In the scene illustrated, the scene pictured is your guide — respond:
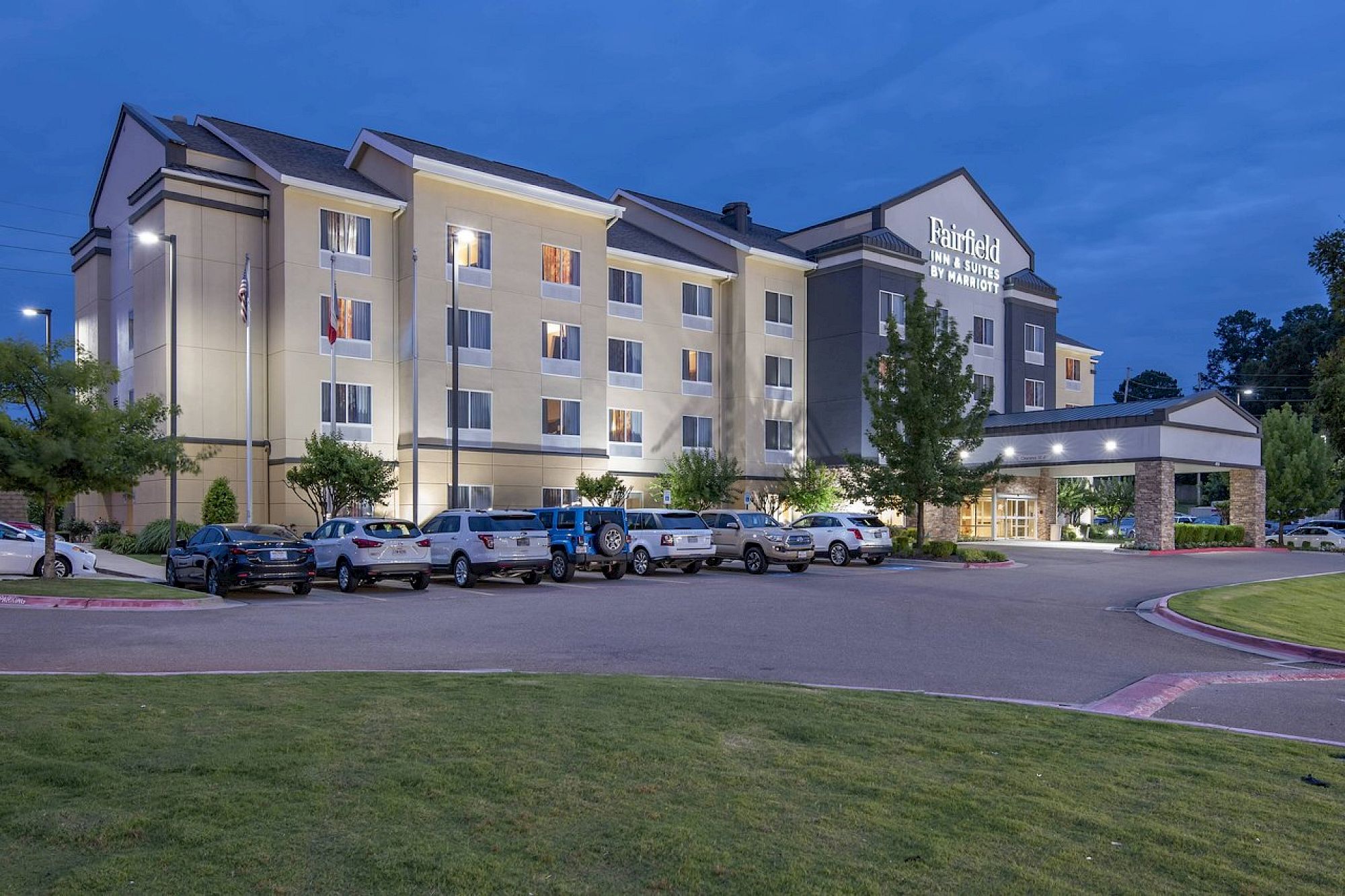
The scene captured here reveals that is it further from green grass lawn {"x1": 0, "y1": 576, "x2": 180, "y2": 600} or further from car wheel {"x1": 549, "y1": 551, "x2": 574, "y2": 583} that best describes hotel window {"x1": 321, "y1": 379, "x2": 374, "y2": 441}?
green grass lawn {"x1": 0, "y1": 576, "x2": 180, "y2": 600}

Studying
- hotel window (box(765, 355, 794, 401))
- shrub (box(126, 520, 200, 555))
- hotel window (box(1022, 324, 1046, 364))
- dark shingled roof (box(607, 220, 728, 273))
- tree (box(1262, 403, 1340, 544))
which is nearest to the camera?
shrub (box(126, 520, 200, 555))

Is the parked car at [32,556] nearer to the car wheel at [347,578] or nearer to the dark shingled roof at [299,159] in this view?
the car wheel at [347,578]

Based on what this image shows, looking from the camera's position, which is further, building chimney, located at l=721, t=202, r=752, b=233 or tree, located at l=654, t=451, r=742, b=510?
building chimney, located at l=721, t=202, r=752, b=233

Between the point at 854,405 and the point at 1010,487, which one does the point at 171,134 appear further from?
the point at 1010,487

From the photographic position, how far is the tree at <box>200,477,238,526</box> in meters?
32.9

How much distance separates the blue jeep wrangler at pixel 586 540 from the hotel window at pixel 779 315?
24144 millimetres

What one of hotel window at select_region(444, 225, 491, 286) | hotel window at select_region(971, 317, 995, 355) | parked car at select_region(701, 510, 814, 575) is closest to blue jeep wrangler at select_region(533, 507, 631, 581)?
parked car at select_region(701, 510, 814, 575)

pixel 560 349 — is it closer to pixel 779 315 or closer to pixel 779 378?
pixel 779 378

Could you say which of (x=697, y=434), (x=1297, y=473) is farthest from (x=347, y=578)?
(x=1297, y=473)

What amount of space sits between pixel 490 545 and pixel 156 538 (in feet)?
52.4

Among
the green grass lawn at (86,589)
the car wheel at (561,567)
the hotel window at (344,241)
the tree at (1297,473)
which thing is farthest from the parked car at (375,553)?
the tree at (1297,473)

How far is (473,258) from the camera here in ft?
124

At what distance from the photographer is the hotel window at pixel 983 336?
52781 millimetres

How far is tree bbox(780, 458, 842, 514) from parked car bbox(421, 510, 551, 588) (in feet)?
73.7
